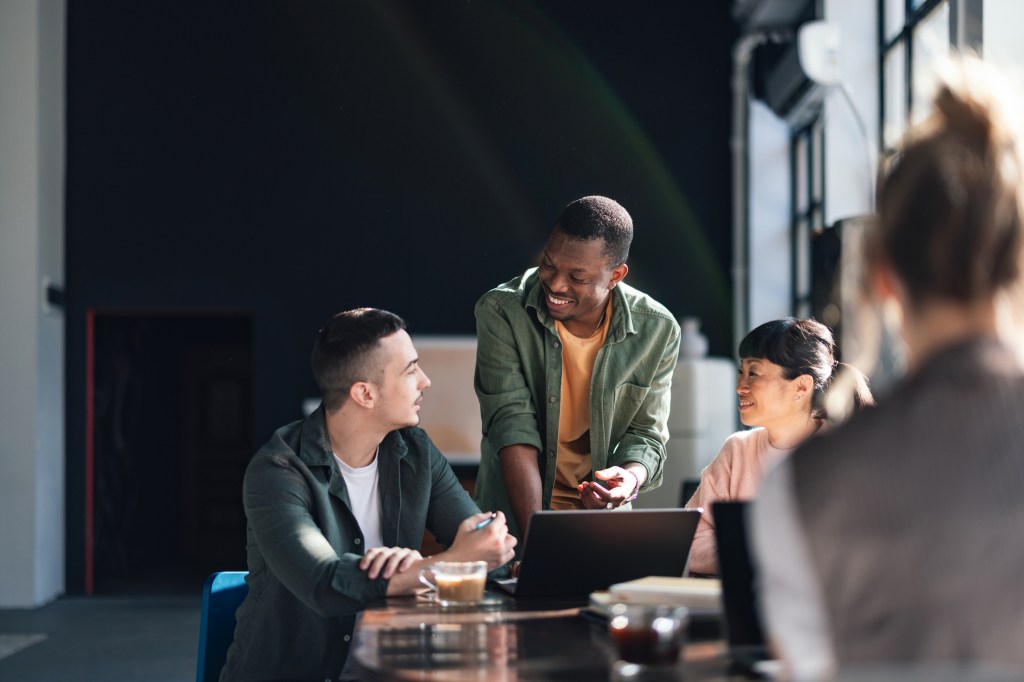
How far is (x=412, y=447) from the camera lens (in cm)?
245

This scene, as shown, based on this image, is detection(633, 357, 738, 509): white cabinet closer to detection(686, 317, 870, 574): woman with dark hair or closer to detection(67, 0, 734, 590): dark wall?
detection(67, 0, 734, 590): dark wall

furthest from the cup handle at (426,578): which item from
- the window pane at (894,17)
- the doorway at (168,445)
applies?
the doorway at (168,445)

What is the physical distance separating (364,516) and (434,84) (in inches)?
239

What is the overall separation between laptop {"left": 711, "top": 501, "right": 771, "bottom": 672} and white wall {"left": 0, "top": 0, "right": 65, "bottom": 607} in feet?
21.8

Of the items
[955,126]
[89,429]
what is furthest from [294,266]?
[955,126]

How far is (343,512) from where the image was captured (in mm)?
2287

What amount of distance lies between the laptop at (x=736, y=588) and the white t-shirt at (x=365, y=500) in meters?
0.96

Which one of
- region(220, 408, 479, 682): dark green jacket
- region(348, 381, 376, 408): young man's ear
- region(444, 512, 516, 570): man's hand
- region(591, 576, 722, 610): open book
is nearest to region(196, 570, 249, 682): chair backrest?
region(220, 408, 479, 682): dark green jacket

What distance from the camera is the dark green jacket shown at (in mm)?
2018

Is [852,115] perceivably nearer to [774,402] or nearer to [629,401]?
[629,401]

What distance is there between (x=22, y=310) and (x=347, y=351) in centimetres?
565

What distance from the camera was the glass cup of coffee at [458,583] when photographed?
6.29 feet

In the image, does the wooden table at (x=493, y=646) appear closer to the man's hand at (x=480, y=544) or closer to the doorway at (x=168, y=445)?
the man's hand at (x=480, y=544)

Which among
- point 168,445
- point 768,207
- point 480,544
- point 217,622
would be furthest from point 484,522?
point 168,445
